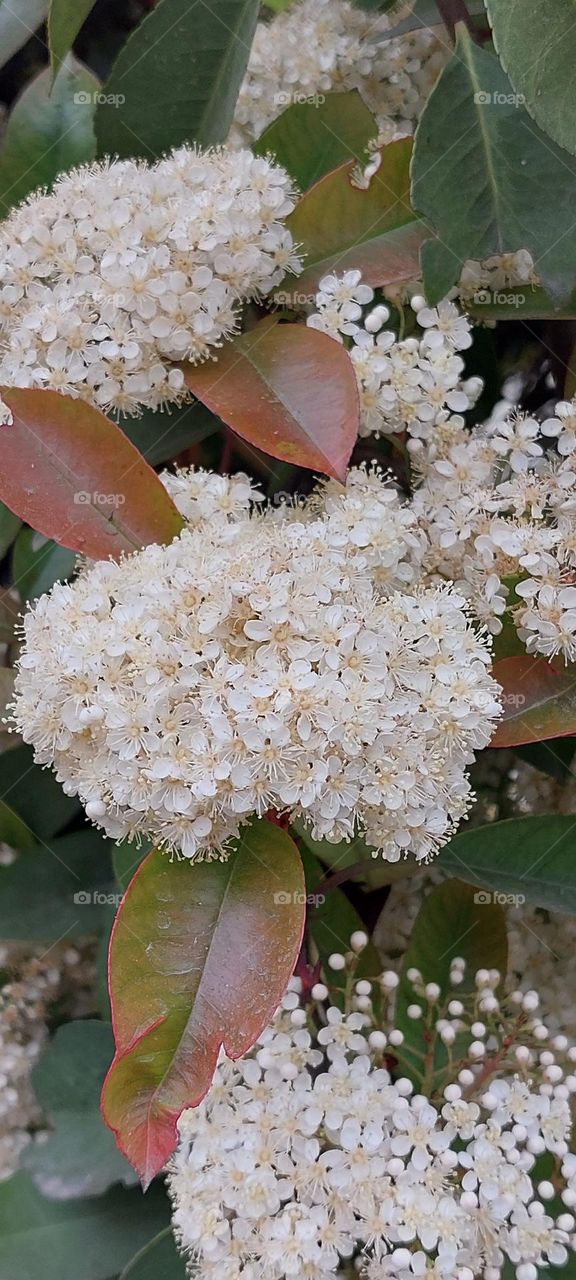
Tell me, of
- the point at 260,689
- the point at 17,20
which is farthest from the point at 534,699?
the point at 17,20

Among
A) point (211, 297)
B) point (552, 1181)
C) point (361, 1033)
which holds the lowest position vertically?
point (552, 1181)

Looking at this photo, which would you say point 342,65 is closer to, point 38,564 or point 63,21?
point 63,21

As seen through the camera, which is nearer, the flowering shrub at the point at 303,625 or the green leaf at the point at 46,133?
the flowering shrub at the point at 303,625

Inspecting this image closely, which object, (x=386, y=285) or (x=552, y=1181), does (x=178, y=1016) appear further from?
(x=386, y=285)

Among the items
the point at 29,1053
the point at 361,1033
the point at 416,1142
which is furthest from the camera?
the point at 29,1053

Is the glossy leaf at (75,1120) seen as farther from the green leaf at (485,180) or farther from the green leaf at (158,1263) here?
the green leaf at (485,180)

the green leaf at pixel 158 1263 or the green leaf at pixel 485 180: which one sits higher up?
the green leaf at pixel 485 180

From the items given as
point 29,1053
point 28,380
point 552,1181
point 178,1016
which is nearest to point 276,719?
point 178,1016

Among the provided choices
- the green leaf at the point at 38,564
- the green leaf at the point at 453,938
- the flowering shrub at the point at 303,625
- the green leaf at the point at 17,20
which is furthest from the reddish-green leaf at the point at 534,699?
the green leaf at the point at 17,20
